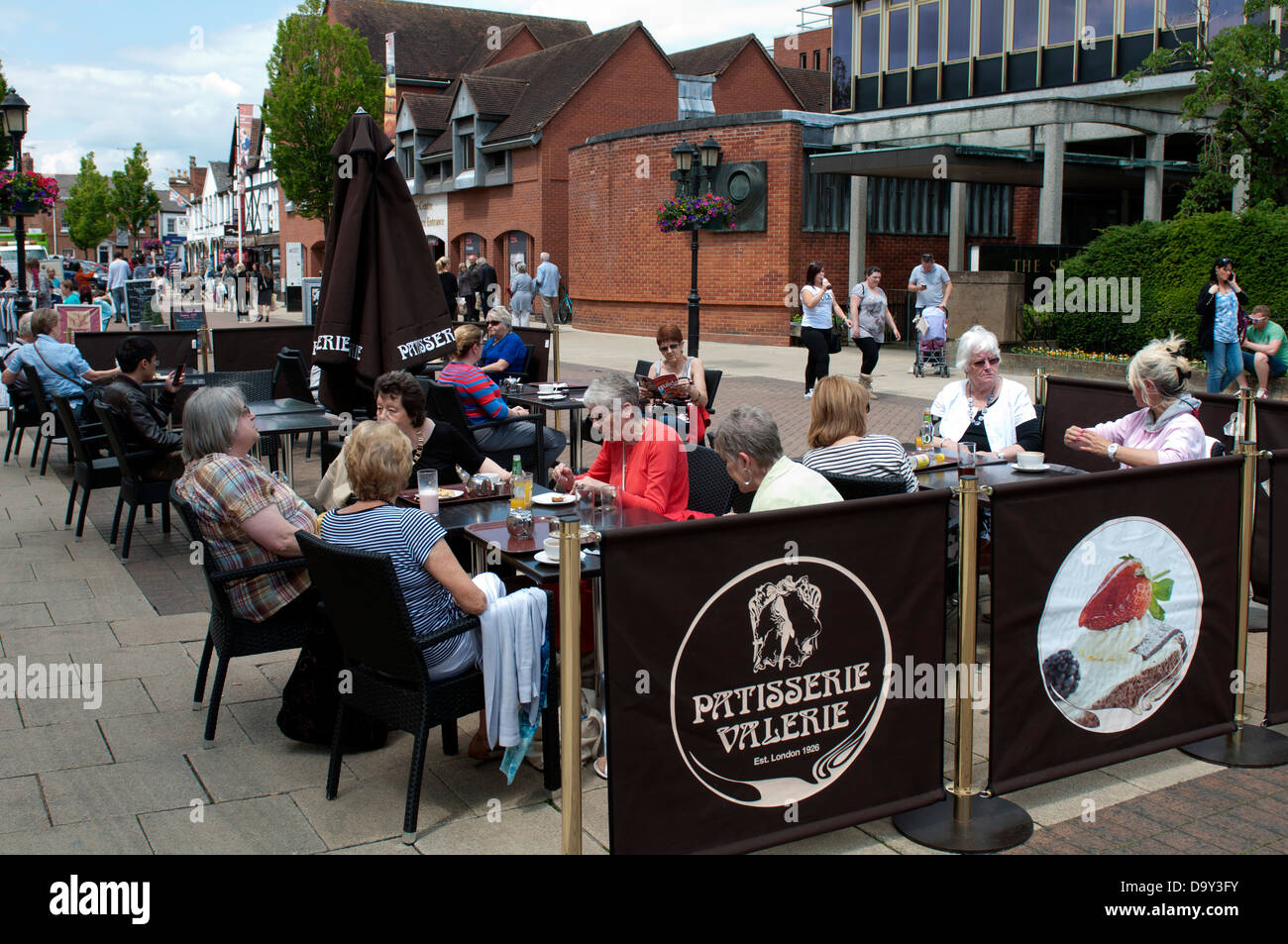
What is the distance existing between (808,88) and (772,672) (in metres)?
45.4

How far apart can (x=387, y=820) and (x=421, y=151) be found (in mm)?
40695

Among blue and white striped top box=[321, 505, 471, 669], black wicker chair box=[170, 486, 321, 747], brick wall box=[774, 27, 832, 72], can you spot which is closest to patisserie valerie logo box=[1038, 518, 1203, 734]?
blue and white striped top box=[321, 505, 471, 669]

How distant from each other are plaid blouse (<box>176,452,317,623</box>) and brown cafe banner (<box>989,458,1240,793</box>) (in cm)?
296

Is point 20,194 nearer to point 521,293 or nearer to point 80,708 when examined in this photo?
point 521,293

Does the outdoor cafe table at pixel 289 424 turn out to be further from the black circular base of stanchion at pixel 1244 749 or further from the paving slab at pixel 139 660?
the black circular base of stanchion at pixel 1244 749

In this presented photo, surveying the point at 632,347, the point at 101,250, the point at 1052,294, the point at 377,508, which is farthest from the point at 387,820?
the point at 101,250

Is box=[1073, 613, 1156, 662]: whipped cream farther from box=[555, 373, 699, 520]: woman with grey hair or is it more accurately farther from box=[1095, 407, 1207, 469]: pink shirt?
box=[555, 373, 699, 520]: woman with grey hair

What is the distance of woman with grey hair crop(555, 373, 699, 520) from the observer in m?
5.51

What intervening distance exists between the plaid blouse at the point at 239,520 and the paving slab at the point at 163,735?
534 millimetres

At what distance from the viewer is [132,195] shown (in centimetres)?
7412

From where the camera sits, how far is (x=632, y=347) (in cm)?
2392

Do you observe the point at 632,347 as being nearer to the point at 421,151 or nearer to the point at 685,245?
the point at 685,245

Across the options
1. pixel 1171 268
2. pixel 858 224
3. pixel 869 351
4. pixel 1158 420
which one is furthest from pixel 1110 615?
pixel 858 224
